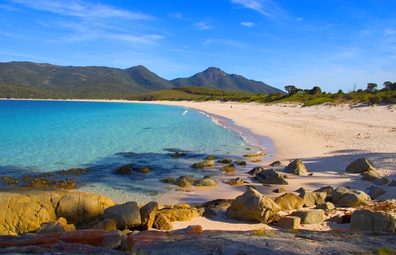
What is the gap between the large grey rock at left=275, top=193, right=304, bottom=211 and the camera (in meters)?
7.02

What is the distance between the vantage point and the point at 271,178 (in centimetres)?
981

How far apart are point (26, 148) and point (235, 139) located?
48.5ft

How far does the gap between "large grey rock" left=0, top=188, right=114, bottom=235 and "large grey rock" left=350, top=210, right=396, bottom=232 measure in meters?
5.94

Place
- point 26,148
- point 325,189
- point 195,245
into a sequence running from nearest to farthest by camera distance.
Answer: point 195,245 < point 325,189 < point 26,148

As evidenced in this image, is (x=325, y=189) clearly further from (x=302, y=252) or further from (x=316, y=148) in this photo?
(x=316, y=148)

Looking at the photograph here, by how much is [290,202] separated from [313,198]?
853 mm

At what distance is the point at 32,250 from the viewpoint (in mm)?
3576

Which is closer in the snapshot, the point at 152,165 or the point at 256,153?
the point at 152,165

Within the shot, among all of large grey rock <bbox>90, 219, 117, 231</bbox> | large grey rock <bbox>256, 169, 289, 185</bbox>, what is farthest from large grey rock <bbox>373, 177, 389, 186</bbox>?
large grey rock <bbox>90, 219, 117, 231</bbox>

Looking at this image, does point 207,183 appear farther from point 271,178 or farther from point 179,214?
point 179,214

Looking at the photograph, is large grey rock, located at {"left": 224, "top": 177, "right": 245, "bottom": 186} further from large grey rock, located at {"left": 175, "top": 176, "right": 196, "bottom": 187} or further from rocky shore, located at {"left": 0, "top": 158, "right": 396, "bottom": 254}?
rocky shore, located at {"left": 0, "top": 158, "right": 396, "bottom": 254}

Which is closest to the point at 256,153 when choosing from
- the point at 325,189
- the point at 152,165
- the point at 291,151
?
the point at 291,151

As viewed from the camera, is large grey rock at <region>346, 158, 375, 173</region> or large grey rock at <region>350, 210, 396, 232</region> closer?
large grey rock at <region>350, 210, 396, 232</region>

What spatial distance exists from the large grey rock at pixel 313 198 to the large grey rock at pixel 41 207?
5.48 meters
